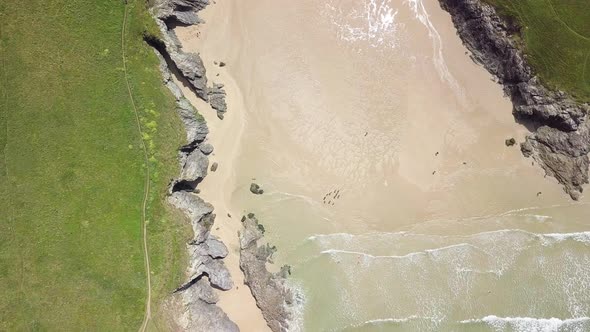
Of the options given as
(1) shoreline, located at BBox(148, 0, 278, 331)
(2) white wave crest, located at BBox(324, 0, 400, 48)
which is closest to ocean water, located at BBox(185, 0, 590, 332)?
(2) white wave crest, located at BBox(324, 0, 400, 48)

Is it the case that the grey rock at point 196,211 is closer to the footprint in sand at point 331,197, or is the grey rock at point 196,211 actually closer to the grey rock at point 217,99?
the grey rock at point 217,99

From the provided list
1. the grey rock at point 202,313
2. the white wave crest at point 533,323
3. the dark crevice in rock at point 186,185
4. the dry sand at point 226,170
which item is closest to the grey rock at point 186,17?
the dry sand at point 226,170

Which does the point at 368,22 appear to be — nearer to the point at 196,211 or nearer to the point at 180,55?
the point at 180,55

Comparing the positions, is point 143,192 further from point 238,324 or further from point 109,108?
point 238,324

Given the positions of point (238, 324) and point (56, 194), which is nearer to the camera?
point (56, 194)

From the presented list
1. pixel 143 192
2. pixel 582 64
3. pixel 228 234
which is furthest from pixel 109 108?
pixel 582 64

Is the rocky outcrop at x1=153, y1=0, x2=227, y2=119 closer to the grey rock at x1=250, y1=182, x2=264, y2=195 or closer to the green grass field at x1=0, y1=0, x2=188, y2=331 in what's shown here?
the green grass field at x1=0, y1=0, x2=188, y2=331
